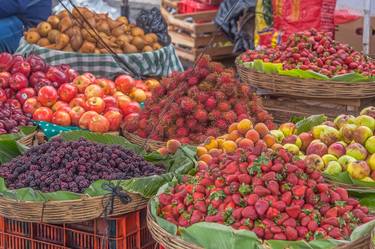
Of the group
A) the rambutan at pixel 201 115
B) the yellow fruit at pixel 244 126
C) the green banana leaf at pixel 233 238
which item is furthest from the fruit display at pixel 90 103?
the green banana leaf at pixel 233 238

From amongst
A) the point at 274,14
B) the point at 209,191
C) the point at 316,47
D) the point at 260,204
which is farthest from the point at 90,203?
the point at 274,14

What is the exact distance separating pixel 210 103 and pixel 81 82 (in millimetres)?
1295

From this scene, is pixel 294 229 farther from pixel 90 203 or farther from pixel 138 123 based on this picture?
pixel 138 123

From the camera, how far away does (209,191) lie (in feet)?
8.50

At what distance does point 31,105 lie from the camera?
4469 mm

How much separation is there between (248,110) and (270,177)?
132 cm

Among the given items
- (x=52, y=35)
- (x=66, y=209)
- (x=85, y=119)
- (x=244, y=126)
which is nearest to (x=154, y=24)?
(x=52, y=35)

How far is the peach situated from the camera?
3203 millimetres

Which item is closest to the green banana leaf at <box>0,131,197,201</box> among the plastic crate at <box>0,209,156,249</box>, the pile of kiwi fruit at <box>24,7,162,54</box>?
the plastic crate at <box>0,209,156,249</box>

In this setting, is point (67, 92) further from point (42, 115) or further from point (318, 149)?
point (318, 149)

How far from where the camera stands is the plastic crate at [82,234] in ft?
9.48

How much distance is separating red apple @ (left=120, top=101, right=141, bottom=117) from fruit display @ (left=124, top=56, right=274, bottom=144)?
48cm

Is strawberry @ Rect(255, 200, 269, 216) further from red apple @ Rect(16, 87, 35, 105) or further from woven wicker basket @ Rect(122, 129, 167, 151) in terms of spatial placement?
red apple @ Rect(16, 87, 35, 105)

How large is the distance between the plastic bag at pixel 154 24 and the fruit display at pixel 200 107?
2.32m
